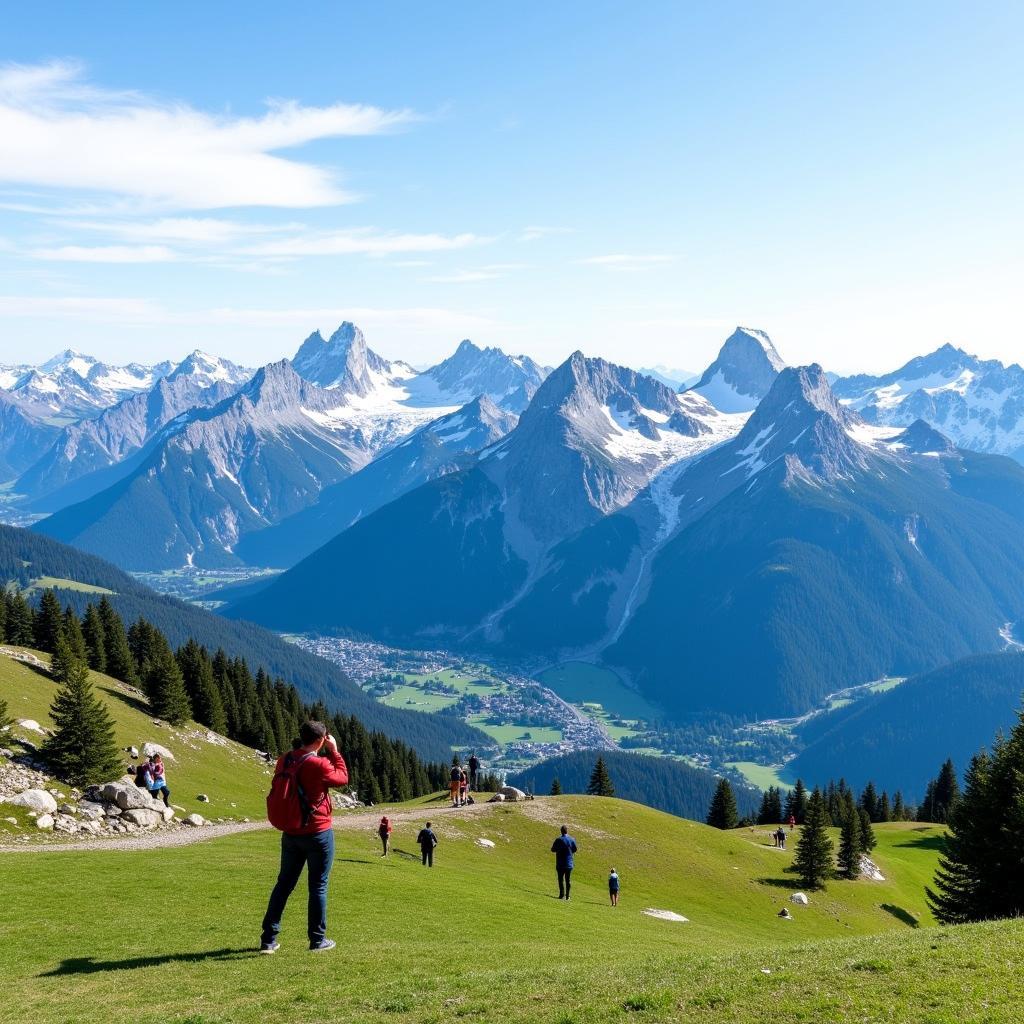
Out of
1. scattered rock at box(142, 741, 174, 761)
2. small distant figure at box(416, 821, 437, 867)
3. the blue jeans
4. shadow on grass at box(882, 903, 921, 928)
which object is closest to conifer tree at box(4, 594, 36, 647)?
scattered rock at box(142, 741, 174, 761)

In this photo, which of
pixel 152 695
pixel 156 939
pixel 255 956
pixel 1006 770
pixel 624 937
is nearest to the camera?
pixel 255 956

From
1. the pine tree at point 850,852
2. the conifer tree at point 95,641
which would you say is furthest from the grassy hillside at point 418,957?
the conifer tree at point 95,641

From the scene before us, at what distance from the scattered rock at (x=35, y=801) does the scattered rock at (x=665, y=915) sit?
33.7 metres

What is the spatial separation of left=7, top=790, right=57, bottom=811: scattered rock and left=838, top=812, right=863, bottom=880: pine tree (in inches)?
2578

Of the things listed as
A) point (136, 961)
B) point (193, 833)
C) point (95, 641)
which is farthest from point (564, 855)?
point (95, 641)

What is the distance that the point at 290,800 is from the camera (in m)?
20.0

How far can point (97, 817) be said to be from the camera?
2005 inches

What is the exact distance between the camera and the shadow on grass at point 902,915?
245ft

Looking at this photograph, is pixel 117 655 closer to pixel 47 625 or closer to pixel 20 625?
pixel 47 625

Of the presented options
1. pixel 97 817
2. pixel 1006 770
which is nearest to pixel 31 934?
pixel 97 817

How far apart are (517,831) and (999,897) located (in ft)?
95.1

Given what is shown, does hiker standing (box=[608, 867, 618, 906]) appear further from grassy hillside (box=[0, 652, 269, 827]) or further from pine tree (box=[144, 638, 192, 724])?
pine tree (box=[144, 638, 192, 724])

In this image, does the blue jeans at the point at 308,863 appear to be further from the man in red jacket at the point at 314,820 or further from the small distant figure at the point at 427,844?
the small distant figure at the point at 427,844

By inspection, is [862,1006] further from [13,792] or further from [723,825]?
[723,825]
